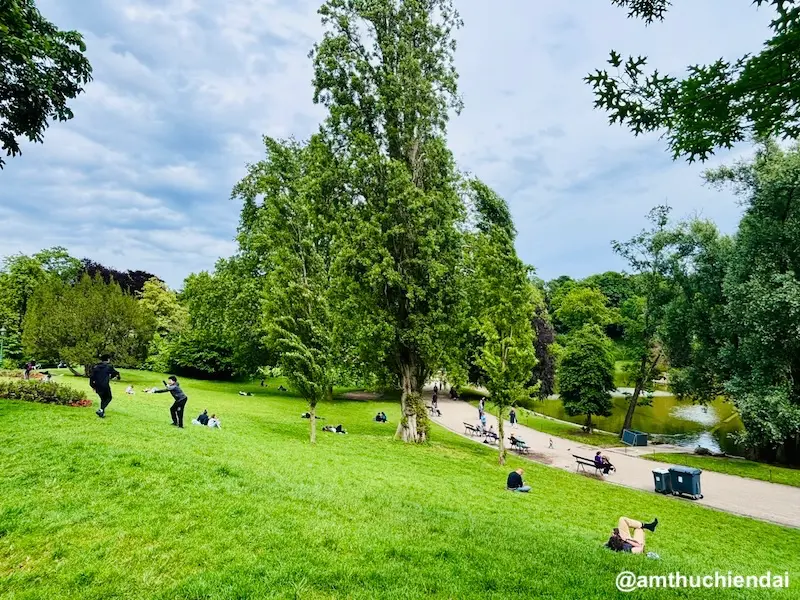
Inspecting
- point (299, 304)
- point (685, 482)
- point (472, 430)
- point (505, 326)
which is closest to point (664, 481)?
point (685, 482)

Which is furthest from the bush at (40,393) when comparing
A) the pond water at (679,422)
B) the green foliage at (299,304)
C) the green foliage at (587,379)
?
the pond water at (679,422)

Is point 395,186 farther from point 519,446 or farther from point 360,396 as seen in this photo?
point 360,396

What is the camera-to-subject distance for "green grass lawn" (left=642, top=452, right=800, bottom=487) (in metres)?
21.5

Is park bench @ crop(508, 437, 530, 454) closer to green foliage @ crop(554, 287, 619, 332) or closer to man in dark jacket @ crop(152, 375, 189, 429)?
man in dark jacket @ crop(152, 375, 189, 429)

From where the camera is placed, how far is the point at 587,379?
110 feet

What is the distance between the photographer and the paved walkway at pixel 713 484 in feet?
53.9

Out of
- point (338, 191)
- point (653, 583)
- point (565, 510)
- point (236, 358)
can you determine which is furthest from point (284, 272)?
point (236, 358)

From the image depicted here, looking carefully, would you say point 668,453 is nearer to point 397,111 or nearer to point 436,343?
point 436,343

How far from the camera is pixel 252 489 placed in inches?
352

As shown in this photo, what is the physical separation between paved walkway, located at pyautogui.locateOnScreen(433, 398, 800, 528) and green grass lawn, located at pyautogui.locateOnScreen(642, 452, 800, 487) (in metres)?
0.69

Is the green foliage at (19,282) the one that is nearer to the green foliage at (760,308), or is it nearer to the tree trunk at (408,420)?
the tree trunk at (408,420)

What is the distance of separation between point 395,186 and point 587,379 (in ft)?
69.8

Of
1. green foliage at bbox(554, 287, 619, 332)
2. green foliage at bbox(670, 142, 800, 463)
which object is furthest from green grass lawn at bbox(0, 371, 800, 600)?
green foliage at bbox(554, 287, 619, 332)

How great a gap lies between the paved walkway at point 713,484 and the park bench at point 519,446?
72 cm
